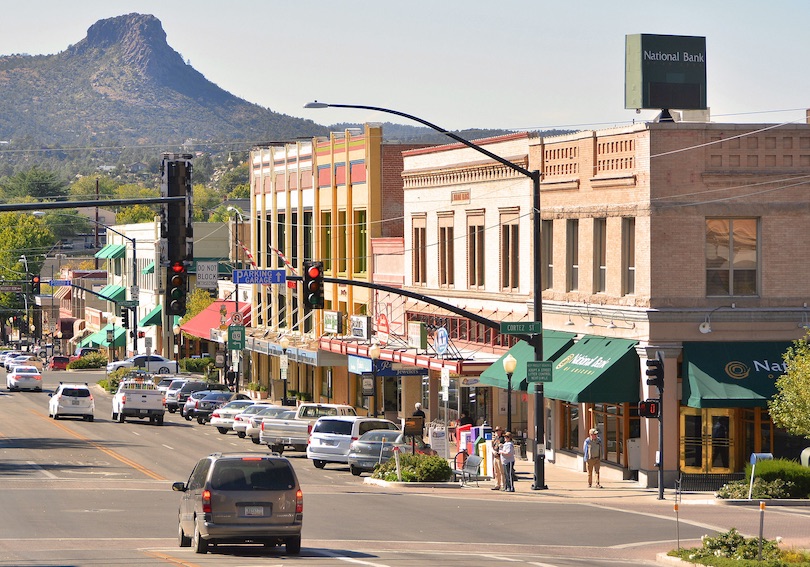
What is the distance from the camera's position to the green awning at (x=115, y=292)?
388 ft

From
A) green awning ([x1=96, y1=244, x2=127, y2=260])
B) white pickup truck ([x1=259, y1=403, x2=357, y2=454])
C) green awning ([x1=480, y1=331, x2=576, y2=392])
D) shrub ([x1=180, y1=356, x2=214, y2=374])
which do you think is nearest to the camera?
green awning ([x1=480, y1=331, x2=576, y2=392])

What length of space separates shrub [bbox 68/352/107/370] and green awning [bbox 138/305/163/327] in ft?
17.0

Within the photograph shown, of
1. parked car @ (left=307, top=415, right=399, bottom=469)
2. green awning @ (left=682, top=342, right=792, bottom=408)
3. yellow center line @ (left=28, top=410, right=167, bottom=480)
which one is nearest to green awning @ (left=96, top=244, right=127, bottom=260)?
yellow center line @ (left=28, top=410, right=167, bottom=480)

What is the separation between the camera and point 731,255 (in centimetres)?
3803

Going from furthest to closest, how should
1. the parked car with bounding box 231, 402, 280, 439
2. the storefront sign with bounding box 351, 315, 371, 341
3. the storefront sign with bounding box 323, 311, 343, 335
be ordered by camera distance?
the storefront sign with bounding box 323, 311, 343, 335, the storefront sign with bounding box 351, 315, 371, 341, the parked car with bounding box 231, 402, 280, 439

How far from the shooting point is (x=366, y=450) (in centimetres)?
4188

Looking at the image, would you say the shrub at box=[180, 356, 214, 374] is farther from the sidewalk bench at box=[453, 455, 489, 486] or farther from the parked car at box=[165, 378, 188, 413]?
the sidewalk bench at box=[453, 455, 489, 486]

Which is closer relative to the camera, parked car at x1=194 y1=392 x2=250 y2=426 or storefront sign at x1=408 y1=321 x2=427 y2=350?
storefront sign at x1=408 y1=321 x2=427 y2=350

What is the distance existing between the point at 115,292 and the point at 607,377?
87.2 meters

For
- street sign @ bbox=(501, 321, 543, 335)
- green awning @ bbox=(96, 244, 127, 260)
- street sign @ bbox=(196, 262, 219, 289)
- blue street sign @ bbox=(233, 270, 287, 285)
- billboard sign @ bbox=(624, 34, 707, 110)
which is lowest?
street sign @ bbox=(501, 321, 543, 335)

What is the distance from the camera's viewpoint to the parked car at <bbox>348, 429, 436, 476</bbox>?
41.5m

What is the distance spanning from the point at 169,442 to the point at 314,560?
99.9 ft

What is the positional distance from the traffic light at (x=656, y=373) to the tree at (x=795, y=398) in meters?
2.71

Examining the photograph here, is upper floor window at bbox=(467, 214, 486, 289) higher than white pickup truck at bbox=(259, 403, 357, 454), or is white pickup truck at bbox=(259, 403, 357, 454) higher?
upper floor window at bbox=(467, 214, 486, 289)
